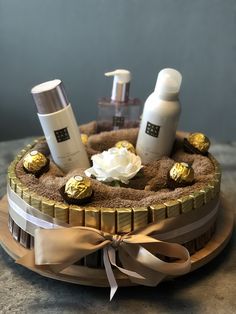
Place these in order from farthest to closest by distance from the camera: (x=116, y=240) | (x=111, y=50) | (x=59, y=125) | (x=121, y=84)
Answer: (x=111, y=50), (x=121, y=84), (x=59, y=125), (x=116, y=240)

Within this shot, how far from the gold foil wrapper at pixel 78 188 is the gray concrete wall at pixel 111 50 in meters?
0.57

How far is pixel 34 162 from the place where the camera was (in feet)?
1.82

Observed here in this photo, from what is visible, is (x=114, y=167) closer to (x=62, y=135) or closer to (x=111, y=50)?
(x=62, y=135)

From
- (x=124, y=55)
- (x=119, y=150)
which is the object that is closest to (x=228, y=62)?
(x=124, y=55)

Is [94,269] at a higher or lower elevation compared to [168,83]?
lower

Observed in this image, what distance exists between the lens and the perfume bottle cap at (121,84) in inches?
26.7

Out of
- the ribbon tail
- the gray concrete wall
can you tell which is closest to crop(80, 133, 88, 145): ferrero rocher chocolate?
the ribbon tail

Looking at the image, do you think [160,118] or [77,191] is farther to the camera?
[160,118]

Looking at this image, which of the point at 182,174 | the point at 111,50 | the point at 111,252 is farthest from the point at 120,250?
the point at 111,50

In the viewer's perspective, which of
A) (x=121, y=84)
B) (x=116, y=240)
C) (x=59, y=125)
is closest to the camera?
(x=116, y=240)

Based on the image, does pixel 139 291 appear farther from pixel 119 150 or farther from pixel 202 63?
pixel 202 63

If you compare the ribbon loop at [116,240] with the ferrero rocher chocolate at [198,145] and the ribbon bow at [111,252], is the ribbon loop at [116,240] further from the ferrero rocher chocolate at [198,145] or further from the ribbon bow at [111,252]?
the ferrero rocher chocolate at [198,145]

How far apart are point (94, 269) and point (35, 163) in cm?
14

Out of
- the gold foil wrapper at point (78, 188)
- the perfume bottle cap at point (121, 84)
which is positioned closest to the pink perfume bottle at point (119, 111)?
the perfume bottle cap at point (121, 84)
